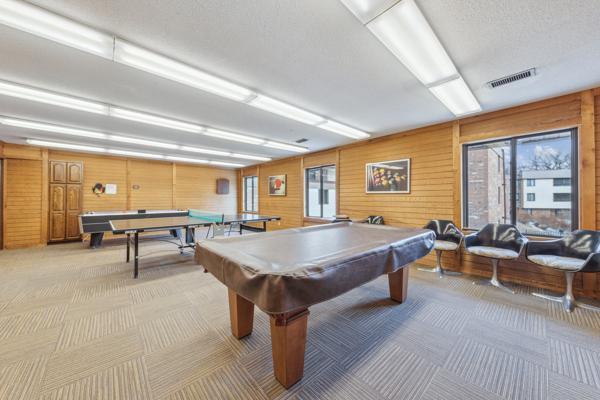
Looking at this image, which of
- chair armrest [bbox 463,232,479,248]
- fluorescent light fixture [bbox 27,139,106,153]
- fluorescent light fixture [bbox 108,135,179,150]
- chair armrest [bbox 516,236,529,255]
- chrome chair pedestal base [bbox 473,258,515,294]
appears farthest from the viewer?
fluorescent light fixture [bbox 27,139,106,153]

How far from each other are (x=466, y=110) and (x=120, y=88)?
4716 millimetres

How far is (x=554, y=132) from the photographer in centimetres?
319

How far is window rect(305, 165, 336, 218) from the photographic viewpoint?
258 inches

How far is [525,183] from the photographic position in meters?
3.41

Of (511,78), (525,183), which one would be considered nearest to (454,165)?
(525,183)

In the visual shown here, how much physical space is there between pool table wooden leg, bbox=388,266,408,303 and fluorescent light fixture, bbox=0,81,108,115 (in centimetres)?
455

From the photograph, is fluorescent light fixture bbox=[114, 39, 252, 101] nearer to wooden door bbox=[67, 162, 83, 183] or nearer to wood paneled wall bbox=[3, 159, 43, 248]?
wooden door bbox=[67, 162, 83, 183]

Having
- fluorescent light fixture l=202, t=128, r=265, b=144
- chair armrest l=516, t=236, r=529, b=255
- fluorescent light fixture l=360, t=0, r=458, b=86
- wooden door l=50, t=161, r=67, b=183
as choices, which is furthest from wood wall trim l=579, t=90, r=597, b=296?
wooden door l=50, t=161, r=67, b=183

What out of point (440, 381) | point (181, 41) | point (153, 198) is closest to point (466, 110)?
point (440, 381)

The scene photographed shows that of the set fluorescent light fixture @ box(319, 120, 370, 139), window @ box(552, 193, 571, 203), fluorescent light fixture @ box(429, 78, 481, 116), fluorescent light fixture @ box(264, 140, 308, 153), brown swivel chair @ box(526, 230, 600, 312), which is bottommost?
brown swivel chair @ box(526, 230, 600, 312)

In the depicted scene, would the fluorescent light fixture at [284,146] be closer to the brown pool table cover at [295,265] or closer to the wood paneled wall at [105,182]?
the brown pool table cover at [295,265]

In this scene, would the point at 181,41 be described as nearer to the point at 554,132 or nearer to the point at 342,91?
the point at 342,91

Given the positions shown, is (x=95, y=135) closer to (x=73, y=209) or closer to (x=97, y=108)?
(x=97, y=108)

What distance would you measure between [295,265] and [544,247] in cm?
366
